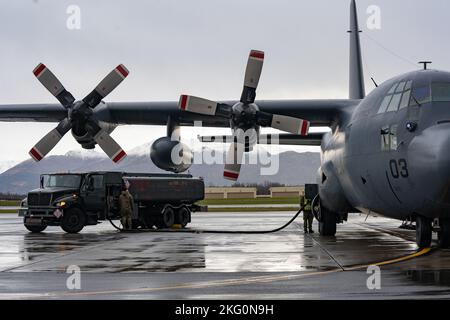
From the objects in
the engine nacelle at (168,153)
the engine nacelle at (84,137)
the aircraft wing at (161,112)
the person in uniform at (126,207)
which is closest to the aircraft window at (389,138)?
the aircraft wing at (161,112)

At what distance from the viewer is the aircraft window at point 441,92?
1672 cm

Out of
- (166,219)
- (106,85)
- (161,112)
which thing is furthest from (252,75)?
(166,219)

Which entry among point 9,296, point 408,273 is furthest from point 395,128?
point 9,296

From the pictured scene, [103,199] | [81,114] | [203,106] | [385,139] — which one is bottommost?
[103,199]

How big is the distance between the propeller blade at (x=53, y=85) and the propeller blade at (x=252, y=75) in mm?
6555

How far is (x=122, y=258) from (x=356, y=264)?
17.1 feet

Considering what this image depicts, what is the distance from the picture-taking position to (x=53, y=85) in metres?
26.8

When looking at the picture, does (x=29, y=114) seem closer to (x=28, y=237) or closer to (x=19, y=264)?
(x=28, y=237)

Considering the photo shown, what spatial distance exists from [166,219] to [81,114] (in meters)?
6.82

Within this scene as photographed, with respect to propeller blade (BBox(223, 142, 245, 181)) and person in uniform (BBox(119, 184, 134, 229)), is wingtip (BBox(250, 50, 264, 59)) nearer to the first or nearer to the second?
propeller blade (BBox(223, 142, 245, 181))

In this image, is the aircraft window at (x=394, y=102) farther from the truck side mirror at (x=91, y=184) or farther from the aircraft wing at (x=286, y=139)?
the truck side mirror at (x=91, y=184)

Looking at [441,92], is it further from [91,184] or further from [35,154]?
[35,154]

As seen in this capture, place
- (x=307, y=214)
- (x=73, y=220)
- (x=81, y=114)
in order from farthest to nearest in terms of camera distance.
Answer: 1. (x=73, y=220)
2. (x=307, y=214)
3. (x=81, y=114)

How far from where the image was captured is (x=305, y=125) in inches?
925
